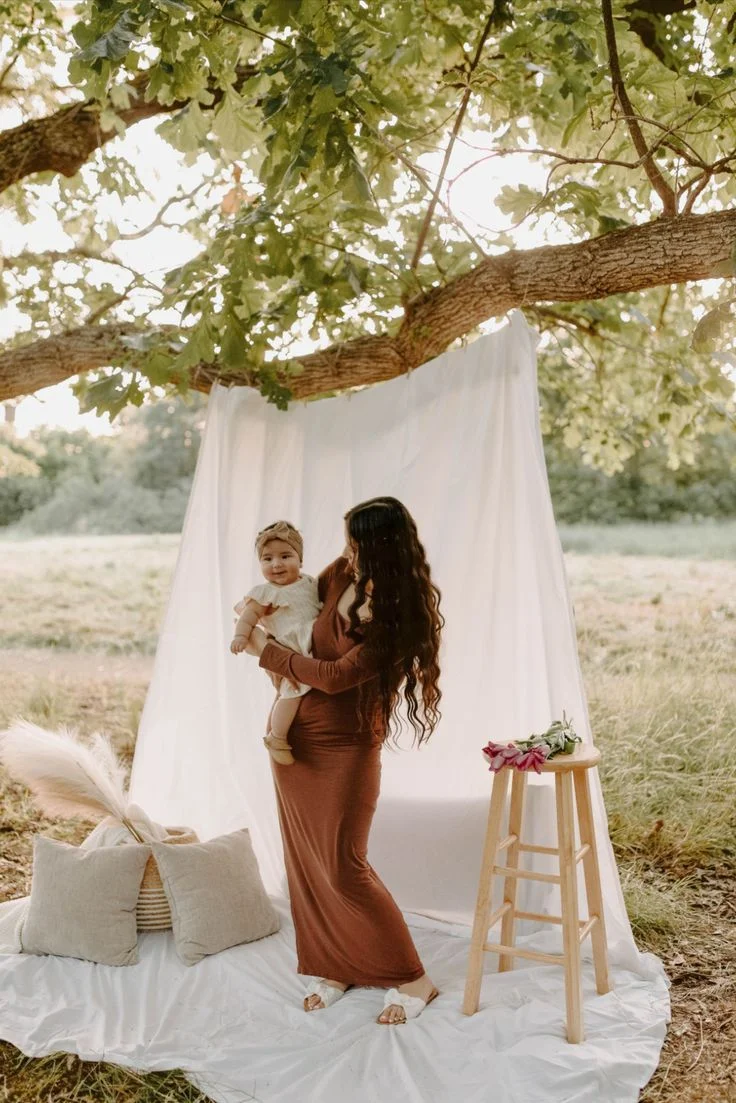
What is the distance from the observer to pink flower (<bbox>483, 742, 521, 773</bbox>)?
267 cm

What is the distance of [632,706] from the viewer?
18.3 feet

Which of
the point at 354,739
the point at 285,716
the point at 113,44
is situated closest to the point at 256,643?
the point at 285,716

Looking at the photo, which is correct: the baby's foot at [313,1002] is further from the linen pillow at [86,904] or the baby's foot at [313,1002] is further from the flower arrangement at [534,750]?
the flower arrangement at [534,750]

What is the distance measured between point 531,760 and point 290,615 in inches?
33.0

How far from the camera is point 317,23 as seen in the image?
2.62m

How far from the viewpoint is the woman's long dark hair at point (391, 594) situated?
9.03 feet

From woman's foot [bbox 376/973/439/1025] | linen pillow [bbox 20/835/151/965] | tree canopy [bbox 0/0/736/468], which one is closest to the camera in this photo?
tree canopy [bbox 0/0/736/468]

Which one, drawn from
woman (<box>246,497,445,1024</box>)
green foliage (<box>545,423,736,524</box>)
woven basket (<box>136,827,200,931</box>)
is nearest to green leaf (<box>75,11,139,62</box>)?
woman (<box>246,497,445,1024</box>)

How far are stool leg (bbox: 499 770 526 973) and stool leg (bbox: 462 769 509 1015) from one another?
0.18 meters

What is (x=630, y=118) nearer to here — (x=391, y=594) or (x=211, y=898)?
(x=391, y=594)

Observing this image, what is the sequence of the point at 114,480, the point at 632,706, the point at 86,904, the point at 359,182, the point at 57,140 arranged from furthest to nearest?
1. the point at 114,480
2. the point at 632,706
3. the point at 57,140
4. the point at 86,904
5. the point at 359,182

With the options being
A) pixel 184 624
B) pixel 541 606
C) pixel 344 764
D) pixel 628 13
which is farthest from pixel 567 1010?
Answer: pixel 628 13

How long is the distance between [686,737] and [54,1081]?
3636 millimetres

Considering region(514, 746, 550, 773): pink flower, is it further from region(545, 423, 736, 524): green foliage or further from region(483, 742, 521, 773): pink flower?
region(545, 423, 736, 524): green foliage
